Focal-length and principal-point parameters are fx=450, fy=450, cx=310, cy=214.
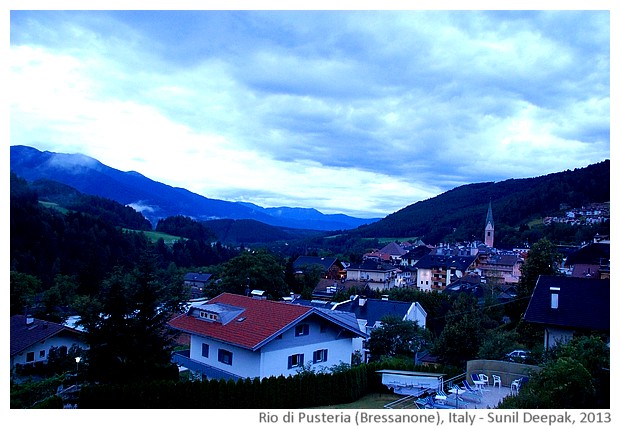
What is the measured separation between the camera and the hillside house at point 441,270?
56.2 m

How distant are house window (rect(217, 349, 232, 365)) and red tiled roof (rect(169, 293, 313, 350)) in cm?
56

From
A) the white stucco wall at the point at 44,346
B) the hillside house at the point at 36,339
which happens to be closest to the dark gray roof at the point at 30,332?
the hillside house at the point at 36,339

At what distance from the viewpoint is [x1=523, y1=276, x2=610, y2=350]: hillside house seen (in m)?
13.3

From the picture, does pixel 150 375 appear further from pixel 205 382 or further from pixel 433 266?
pixel 433 266

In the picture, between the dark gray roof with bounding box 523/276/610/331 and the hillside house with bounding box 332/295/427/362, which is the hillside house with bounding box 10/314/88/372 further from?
the dark gray roof with bounding box 523/276/610/331

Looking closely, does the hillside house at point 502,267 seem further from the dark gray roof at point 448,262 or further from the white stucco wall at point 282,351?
the white stucco wall at point 282,351

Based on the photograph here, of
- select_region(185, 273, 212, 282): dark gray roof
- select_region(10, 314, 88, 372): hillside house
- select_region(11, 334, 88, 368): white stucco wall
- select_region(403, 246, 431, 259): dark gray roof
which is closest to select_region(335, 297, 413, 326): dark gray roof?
select_region(11, 334, 88, 368): white stucco wall

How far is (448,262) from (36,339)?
48791 mm

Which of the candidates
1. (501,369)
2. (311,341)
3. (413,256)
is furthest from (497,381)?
(413,256)

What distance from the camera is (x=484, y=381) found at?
11.0m

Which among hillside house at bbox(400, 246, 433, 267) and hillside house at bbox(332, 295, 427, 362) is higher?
hillside house at bbox(400, 246, 433, 267)

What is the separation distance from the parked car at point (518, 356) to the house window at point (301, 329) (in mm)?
6142

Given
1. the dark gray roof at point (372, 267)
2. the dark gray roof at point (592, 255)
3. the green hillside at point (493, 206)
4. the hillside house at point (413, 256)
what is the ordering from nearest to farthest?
1. the dark gray roof at point (592, 255)
2. the dark gray roof at point (372, 267)
3. the hillside house at point (413, 256)
4. the green hillside at point (493, 206)
